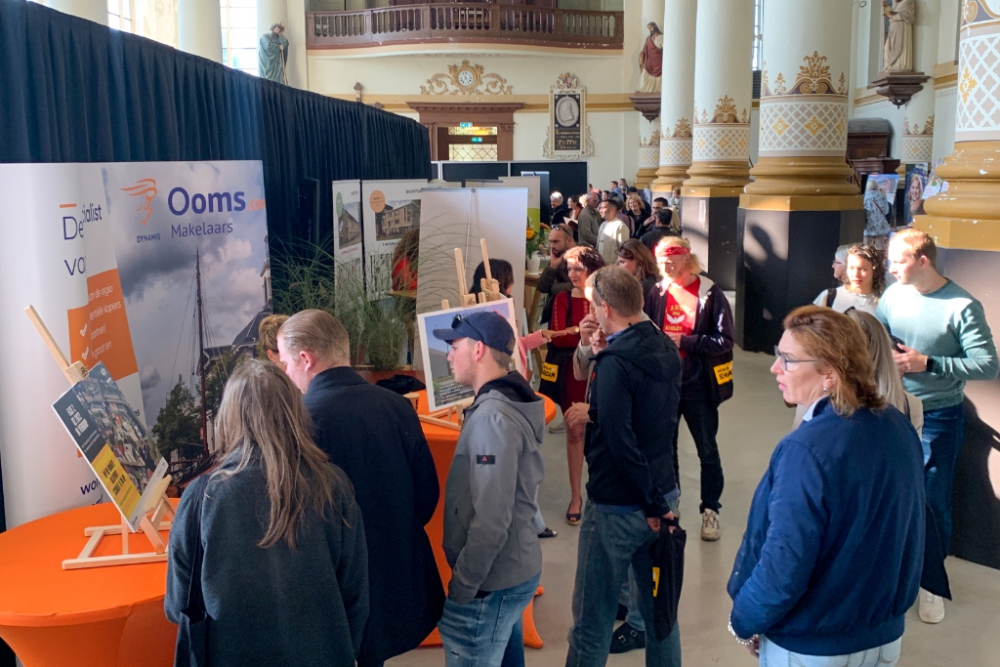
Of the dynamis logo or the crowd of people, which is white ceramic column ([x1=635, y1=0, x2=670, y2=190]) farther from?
the crowd of people

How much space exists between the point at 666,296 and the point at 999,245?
56.5 inches

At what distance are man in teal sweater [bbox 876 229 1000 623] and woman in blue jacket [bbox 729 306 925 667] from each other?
166 cm

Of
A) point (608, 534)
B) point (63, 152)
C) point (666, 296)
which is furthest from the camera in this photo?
point (666, 296)

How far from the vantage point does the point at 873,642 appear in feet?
6.31

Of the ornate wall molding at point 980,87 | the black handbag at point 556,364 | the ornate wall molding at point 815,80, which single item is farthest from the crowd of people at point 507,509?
the ornate wall molding at point 815,80

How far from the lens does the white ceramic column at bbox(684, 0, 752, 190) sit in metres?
10.2

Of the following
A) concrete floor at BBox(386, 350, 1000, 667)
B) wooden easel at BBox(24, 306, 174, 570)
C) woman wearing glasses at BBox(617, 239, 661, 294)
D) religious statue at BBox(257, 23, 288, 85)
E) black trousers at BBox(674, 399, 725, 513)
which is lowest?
concrete floor at BBox(386, 350, 1000, 667)

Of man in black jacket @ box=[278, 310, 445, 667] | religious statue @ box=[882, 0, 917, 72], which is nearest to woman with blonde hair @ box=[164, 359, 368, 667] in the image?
man in black jacket @ box=[278, 310, 445, 667]

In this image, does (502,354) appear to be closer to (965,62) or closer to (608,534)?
(608,534)

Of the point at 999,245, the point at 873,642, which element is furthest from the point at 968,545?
the point at 873,642

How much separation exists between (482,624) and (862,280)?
8.17 ft

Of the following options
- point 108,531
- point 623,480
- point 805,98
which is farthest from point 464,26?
point 108,531

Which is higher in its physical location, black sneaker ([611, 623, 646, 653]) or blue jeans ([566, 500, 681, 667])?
blue jeans ([566, 500, 681, 667])

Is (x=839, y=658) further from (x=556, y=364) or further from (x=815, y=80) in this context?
(x=815, y=80)
